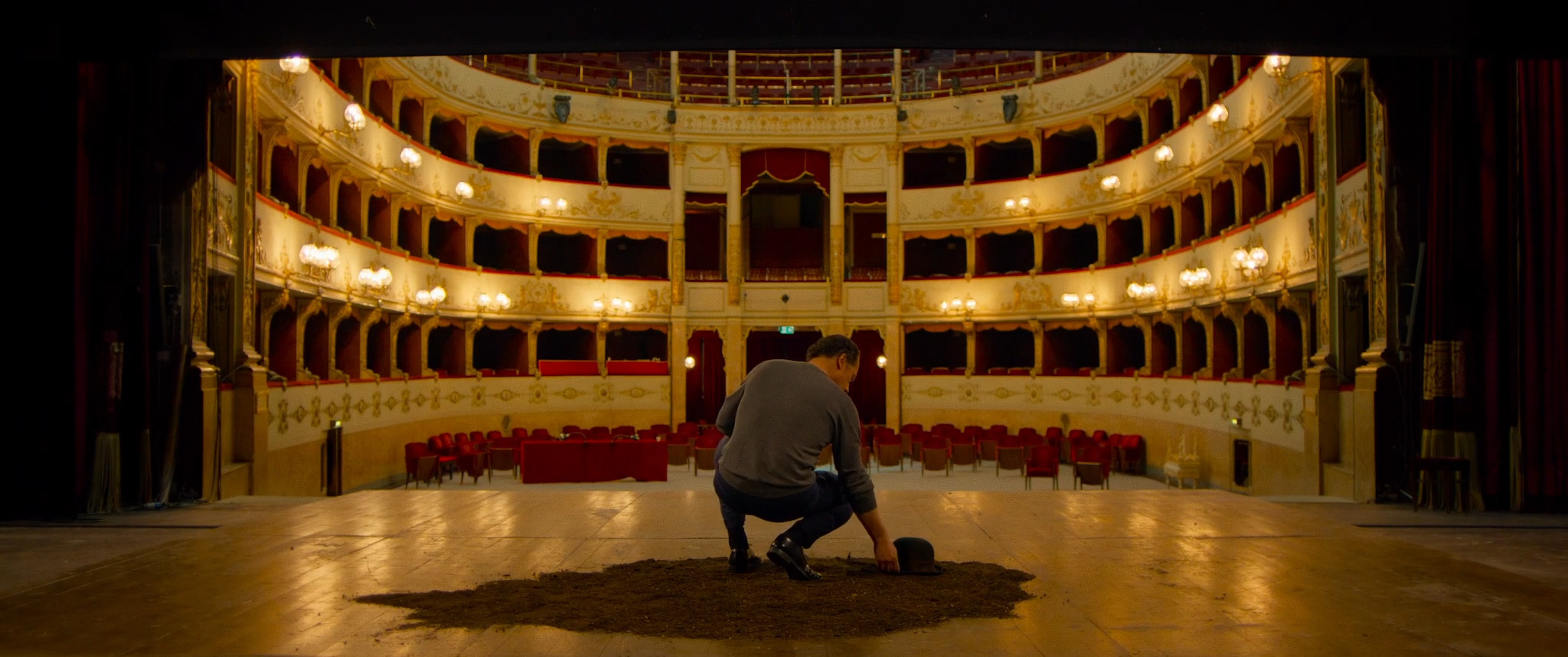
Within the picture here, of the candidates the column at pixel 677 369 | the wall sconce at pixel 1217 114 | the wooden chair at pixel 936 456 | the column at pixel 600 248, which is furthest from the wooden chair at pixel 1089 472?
the column at pixel 600 248

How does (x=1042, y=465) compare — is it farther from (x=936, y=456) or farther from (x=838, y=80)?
(x=838, y=80)

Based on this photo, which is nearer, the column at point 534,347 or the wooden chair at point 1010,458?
the wooden chair at point 1010,458

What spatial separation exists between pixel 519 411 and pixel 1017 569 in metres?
22.3

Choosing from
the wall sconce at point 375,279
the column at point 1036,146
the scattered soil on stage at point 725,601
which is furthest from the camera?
the column at point 1036,146

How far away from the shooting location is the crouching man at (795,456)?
523 centimetres

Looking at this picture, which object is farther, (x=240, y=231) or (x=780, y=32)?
(x=240, y=231)

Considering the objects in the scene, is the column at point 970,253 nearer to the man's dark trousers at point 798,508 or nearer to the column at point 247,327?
the column at point 247,327

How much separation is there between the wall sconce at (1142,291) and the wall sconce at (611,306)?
13.0m

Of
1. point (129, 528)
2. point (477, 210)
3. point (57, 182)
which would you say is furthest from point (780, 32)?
point (477, 210)

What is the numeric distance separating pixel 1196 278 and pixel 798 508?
1657 centimetres

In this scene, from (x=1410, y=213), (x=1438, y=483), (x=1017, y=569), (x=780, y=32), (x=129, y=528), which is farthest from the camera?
(x=1410, y=213)

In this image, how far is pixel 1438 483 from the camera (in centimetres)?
969

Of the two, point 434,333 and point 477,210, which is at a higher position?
point 477,210

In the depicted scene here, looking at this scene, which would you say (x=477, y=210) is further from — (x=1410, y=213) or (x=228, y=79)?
(x=1410, y=213)
